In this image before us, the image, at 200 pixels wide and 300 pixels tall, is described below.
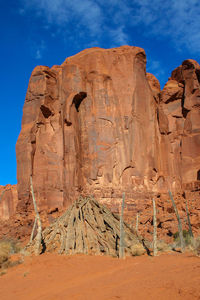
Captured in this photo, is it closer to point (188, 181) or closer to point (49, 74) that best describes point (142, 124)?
point (188, 181)

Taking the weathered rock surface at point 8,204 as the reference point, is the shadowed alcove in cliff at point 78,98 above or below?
above

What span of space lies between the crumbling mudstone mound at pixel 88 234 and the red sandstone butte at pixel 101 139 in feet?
31.1

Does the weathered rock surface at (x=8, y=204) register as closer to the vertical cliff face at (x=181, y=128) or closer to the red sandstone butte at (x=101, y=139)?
the red sandstone butte at (x=101, y=139)

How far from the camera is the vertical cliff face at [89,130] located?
86.2ft

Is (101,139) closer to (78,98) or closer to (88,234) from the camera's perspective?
(78,98)

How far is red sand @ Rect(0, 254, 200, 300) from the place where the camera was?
6.73 metres

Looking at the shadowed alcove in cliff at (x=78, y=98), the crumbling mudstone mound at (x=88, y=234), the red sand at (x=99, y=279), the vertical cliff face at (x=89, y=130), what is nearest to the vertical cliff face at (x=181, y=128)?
the vertical cliff face at (x=89, y=130)

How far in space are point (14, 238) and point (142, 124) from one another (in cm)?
1473

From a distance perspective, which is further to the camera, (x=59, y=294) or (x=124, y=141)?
(x=124, y=141)

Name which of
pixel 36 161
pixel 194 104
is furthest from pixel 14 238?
pixel 194 104

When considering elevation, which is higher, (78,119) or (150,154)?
(78,119)

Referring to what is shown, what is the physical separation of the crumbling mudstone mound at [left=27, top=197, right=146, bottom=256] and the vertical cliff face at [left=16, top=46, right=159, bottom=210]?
32.0 ft

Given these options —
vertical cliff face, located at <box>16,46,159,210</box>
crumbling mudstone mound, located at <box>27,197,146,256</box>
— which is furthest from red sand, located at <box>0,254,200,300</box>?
vertical cliff face, located at <box>16,46,159,210</box>

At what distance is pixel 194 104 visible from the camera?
32000mm
